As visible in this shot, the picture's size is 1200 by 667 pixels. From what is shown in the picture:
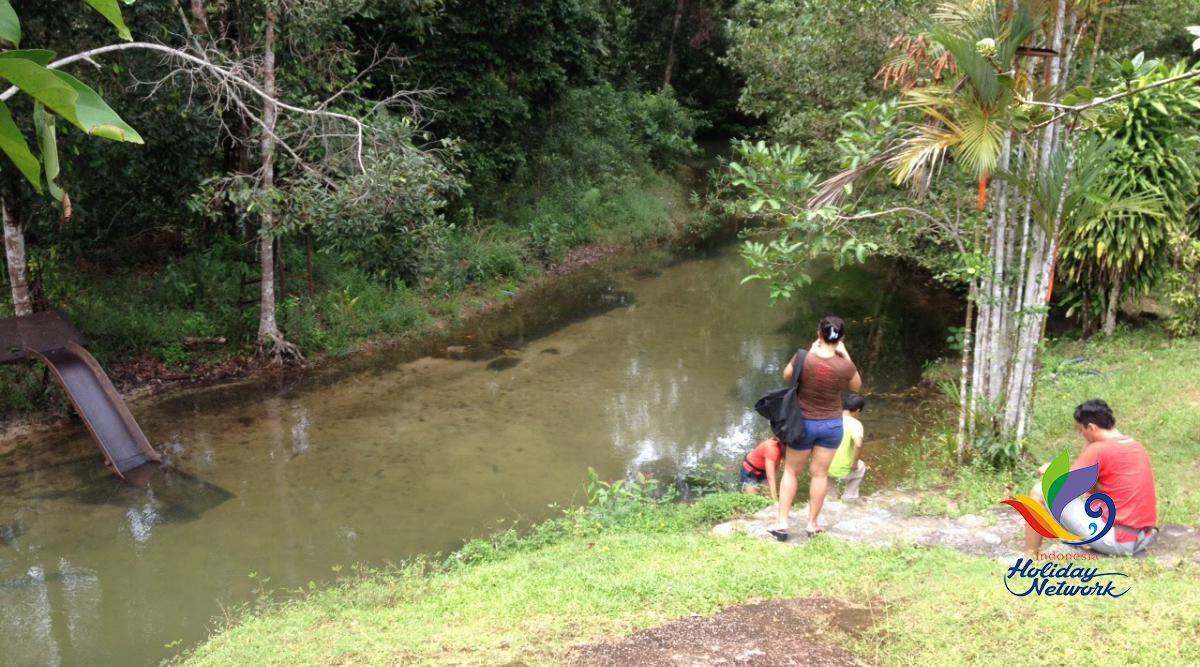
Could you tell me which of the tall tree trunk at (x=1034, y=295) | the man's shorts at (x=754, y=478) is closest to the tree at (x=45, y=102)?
the tall tree trunk at (x=1034, y=295)

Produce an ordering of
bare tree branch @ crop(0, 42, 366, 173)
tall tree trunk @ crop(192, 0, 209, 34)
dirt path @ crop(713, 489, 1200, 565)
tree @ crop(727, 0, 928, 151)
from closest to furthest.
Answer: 1. dirt path @ crop(713, 489, 1200, 565)
2. bare tree branch @ crop(0, 42, 366, 173)
3. tall tree trunk @ crop(192, 0, 209, 34)
4. tree @ crop(727, 0, 928, 151)

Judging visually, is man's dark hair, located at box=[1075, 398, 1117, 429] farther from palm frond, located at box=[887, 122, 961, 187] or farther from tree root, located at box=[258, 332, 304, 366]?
tree root, located at box=[258, 332, 304, 366]

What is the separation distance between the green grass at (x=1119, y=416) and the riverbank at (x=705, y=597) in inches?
1.0

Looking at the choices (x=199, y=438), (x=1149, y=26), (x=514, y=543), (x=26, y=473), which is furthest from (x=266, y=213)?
(x=1149, y=26)

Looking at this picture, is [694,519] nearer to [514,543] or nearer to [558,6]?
[514,543]

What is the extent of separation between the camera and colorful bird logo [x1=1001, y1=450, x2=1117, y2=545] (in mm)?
4902

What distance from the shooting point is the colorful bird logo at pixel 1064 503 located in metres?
4.90

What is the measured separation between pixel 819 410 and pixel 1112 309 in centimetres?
699

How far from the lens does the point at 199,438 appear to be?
929 centimetres

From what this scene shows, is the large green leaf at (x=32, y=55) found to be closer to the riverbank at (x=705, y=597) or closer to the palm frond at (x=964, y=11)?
the riverbank at (x=705, y=597)

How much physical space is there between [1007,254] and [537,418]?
522 centimetres

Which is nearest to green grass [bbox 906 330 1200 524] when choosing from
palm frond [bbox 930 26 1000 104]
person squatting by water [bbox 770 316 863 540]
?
person squatting by water [bbox 770 316 863 540]

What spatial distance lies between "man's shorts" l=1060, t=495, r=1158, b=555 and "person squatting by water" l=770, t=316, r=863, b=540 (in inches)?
52.9

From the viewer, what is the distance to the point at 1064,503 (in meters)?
4.97
